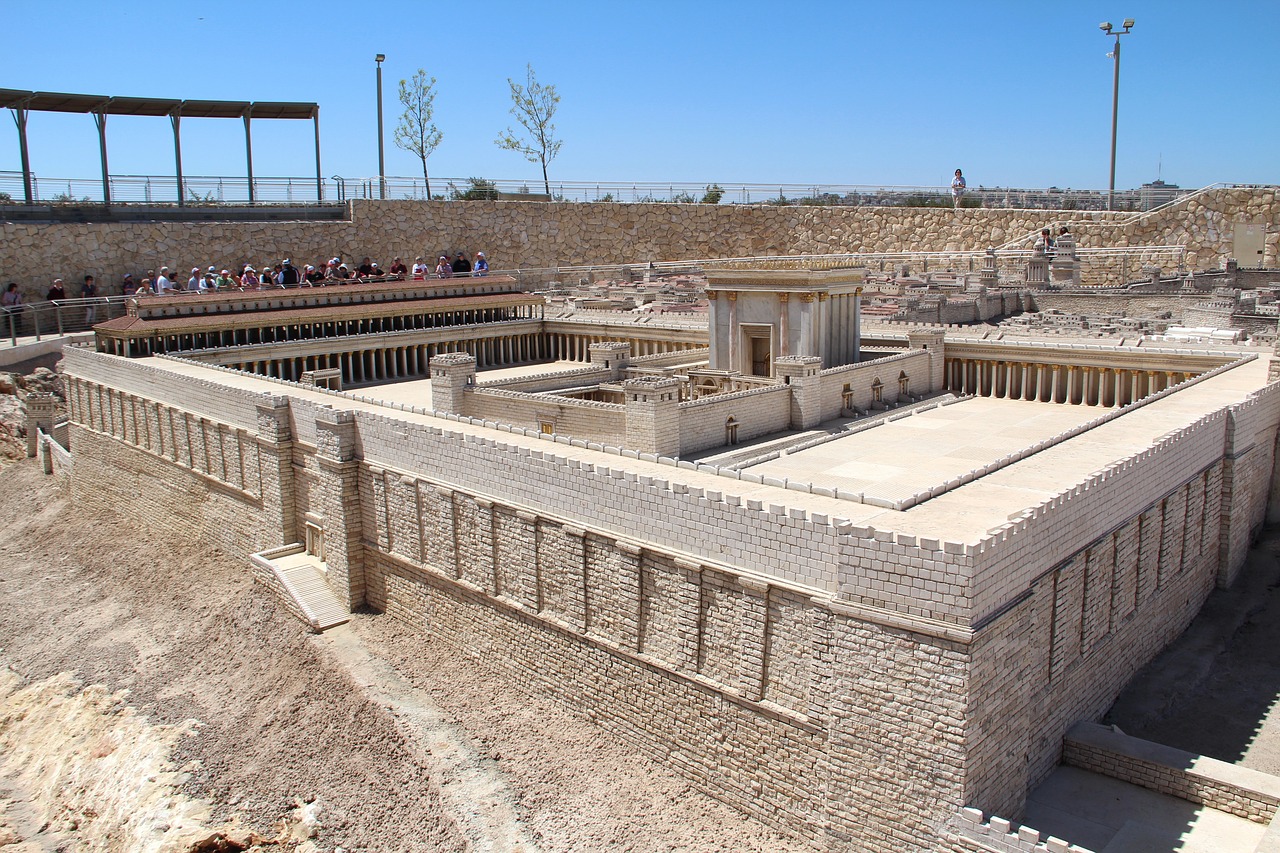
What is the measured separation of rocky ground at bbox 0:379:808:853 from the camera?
16125mm

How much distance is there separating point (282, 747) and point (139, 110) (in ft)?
122

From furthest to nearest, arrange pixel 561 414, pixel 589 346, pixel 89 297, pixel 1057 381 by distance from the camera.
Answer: pixel 589 346 < pixel 89 297 < pixel 1057 381 < pixel 561 414

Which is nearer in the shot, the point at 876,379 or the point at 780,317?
the point at 876,379

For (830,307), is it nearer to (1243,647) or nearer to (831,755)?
(1243,647)

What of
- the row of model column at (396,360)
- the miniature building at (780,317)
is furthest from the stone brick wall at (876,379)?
the row of model column at (396,360)

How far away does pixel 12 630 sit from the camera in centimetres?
2617

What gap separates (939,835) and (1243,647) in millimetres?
9372

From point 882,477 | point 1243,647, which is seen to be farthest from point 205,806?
point 1243,647

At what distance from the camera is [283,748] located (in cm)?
1884

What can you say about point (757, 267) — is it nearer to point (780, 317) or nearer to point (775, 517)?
point (780, 317)

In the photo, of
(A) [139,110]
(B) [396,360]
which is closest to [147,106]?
(A) [139,110]

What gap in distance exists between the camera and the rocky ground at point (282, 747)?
16.1 meters

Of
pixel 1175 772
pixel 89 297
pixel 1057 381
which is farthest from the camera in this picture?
pixel 89 297

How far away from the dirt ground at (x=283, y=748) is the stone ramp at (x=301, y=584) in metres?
0.42
